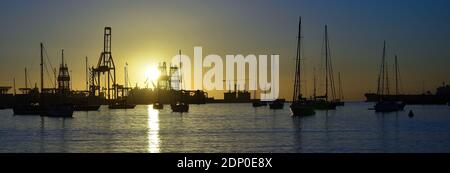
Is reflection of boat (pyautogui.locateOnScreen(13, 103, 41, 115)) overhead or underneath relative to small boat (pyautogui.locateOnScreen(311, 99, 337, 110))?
underneath

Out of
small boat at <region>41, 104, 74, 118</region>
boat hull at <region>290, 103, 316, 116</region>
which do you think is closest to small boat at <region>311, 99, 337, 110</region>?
boat hull at <region>290, 103, 316, 116</region>

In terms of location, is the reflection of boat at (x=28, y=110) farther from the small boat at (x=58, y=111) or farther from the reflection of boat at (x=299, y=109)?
the reflection of boat at (x=299, y=109)

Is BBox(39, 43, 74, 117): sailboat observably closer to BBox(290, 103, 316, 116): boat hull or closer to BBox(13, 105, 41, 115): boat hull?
BBox(13, 105, 41, 115): boat hull

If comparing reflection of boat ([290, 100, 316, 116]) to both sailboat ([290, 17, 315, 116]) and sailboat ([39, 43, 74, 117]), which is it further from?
sailboat ([39, 43, 74, 117])

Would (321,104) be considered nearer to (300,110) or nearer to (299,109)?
Result: (300,110)

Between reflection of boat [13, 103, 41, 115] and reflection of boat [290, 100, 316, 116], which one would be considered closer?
reflection of boat [290, 100, 316, 116]

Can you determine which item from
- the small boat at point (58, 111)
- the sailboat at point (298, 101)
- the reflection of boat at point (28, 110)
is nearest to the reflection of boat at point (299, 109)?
the sailboat at point (298, 101)

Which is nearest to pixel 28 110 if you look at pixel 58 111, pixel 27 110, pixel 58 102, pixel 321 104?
pixel 27 110

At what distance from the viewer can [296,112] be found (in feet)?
238

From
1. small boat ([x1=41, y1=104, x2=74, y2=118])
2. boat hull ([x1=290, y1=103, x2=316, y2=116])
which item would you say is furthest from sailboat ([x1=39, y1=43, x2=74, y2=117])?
boat hull ([x1=290, y1=103, x2=316, y2=116])

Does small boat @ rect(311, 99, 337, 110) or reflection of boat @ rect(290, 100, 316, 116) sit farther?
small boat @ rect(311, 99, 337, 110)

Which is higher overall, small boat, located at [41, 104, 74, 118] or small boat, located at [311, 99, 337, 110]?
small boat, located at [311, 99, 337, 110]
